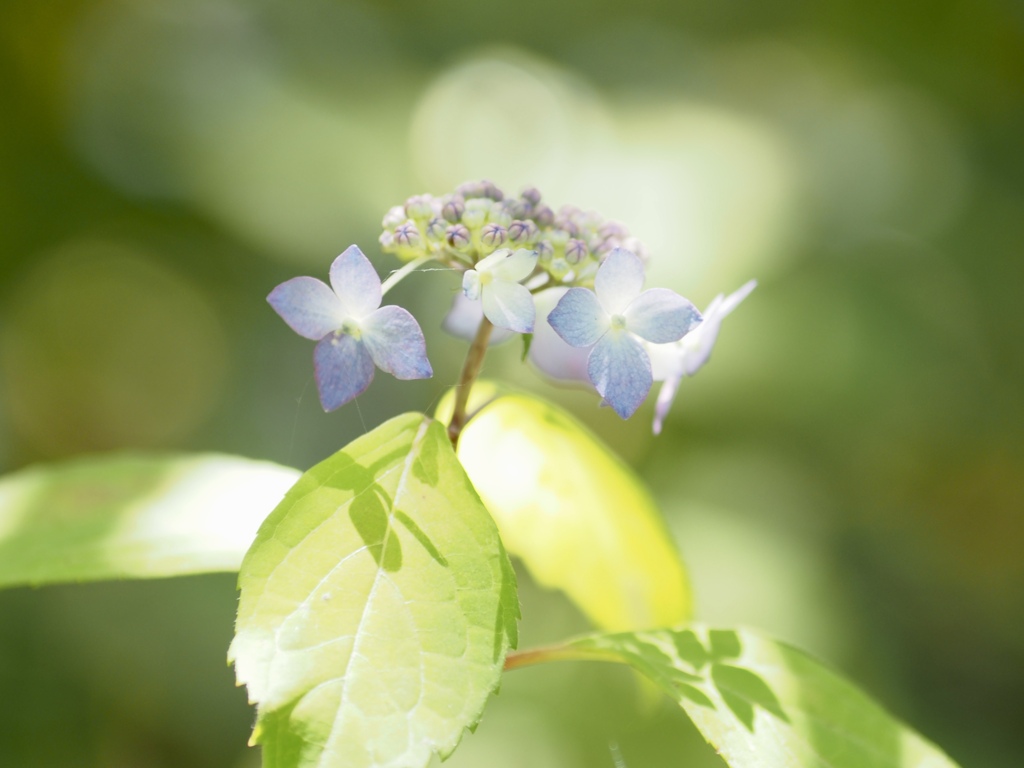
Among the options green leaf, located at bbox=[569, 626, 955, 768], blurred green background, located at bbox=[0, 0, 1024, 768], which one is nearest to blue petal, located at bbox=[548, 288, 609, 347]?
green leaf, located at bbox=[569, 626, 955, 768]

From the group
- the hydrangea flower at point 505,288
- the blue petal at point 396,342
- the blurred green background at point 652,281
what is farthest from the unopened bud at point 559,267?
the blurred green background at point 652,281

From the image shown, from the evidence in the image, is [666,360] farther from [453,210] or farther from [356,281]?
[356,281]

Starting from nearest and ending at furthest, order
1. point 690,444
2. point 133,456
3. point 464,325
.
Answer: point 464,325 → point 133,456 → point 690,444

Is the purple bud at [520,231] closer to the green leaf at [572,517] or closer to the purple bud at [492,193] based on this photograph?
the purple bud at [492,193]

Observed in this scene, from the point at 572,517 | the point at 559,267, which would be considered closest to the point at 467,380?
the point at 559,267

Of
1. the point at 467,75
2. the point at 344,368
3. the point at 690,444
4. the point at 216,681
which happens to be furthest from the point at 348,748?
the point at 467,75

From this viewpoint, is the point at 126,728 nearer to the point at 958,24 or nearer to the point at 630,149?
the point at 630,149
